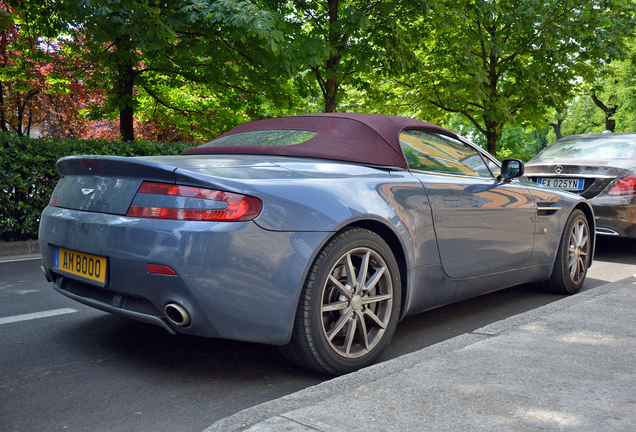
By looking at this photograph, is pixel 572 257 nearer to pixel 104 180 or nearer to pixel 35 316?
pixel 104 180

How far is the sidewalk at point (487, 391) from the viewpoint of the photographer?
7.27 ft

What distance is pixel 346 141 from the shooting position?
3664mm

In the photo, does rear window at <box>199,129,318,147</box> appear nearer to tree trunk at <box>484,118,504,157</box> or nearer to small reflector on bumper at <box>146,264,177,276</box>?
small reflector on bumper at <box>146,264,177,276</box>

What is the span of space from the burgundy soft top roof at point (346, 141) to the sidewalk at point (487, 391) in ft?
3.89

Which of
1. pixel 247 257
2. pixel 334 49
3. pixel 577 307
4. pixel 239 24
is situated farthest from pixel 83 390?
pixel 334 49

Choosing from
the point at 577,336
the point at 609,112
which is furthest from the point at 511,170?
the point at 609,112

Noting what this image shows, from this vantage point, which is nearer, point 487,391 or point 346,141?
point 487,391

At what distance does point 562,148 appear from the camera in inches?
331

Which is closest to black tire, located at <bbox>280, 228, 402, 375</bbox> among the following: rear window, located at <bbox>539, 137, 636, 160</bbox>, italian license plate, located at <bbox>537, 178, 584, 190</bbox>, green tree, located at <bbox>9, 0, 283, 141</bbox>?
italian license plate, located at <bbox>537, 178, 584, 190</bbox>

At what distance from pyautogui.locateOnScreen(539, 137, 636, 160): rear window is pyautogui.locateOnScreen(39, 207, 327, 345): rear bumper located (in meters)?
6.09

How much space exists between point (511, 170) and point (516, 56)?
11997 millimetres

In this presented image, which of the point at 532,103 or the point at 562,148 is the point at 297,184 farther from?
the point at 532,103

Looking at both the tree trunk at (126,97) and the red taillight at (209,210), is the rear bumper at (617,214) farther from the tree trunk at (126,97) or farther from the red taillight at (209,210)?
the tree trunk at (126,97)

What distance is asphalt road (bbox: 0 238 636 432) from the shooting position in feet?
8.38
